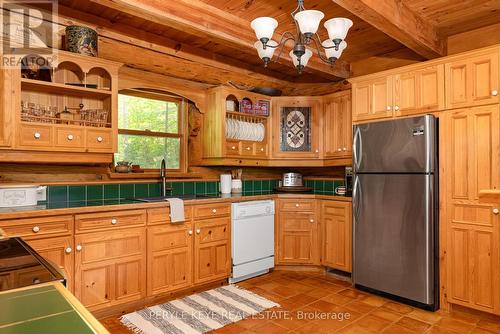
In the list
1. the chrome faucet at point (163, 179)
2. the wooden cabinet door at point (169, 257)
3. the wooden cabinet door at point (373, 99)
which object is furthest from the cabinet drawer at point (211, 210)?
the wooden cabinet door at point (373, 99)

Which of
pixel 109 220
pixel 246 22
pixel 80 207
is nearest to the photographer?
pixel 80 207

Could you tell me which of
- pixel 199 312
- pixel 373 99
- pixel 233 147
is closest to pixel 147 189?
pixel 233 147

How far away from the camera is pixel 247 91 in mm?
3955

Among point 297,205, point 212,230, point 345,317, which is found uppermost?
point 297,205

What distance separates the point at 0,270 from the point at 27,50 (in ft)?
6.81

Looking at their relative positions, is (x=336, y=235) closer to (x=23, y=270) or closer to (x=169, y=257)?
(x=169, y=257)

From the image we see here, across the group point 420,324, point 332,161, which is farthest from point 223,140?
point 420,324

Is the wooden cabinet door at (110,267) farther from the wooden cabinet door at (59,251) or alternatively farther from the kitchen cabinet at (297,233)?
the kitchen cabinet at (297,233)

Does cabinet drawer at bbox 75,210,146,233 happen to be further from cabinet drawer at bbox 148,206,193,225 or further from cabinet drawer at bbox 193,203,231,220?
cabinet drawer at bbox 193,203,231,220

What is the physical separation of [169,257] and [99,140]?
1155 millimetres

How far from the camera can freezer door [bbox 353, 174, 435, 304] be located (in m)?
2.83

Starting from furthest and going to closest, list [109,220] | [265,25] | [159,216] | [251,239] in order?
[251,239], [159,216], [109,220], [265,25]

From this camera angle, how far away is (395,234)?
3.00 meters

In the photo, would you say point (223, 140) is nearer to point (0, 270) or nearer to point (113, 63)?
point (113, 63)
